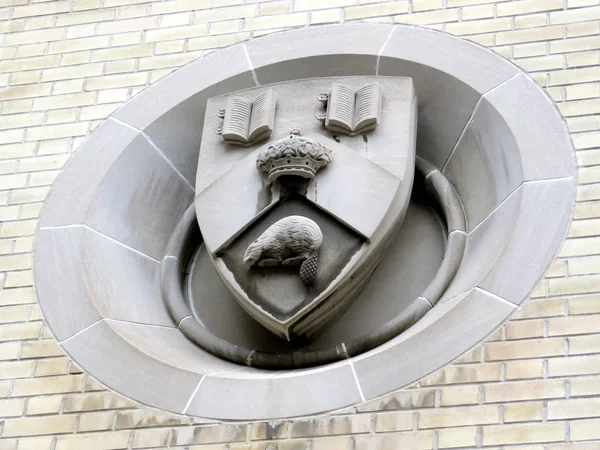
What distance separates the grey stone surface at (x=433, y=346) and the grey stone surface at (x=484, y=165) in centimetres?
84

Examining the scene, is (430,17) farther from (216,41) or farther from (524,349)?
(524,349)

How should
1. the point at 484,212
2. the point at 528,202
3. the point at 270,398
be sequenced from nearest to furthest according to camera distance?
the point at 270,398
the point at 528,202
the point at 484,212

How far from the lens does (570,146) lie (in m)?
6.37

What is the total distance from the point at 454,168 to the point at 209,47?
174 cm

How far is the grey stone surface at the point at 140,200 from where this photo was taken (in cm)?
696

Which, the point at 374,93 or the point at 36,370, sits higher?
the point at 374,93

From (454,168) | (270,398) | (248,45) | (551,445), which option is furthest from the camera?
(248,45)

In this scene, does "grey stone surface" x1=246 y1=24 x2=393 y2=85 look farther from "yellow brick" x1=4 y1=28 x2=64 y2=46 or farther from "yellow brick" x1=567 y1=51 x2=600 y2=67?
"yellow brick" x1=4 y1=28 x2=64 y2=46

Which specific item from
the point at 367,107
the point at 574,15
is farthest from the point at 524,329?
the point at 574,15

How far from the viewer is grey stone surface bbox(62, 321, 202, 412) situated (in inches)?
233

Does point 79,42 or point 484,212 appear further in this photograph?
point 79,42

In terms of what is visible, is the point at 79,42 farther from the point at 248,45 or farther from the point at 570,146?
the point at 570,146

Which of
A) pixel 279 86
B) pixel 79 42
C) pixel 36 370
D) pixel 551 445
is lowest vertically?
pixel 551 445

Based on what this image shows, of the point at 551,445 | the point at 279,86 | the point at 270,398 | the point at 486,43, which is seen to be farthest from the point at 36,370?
the point at 486,43
